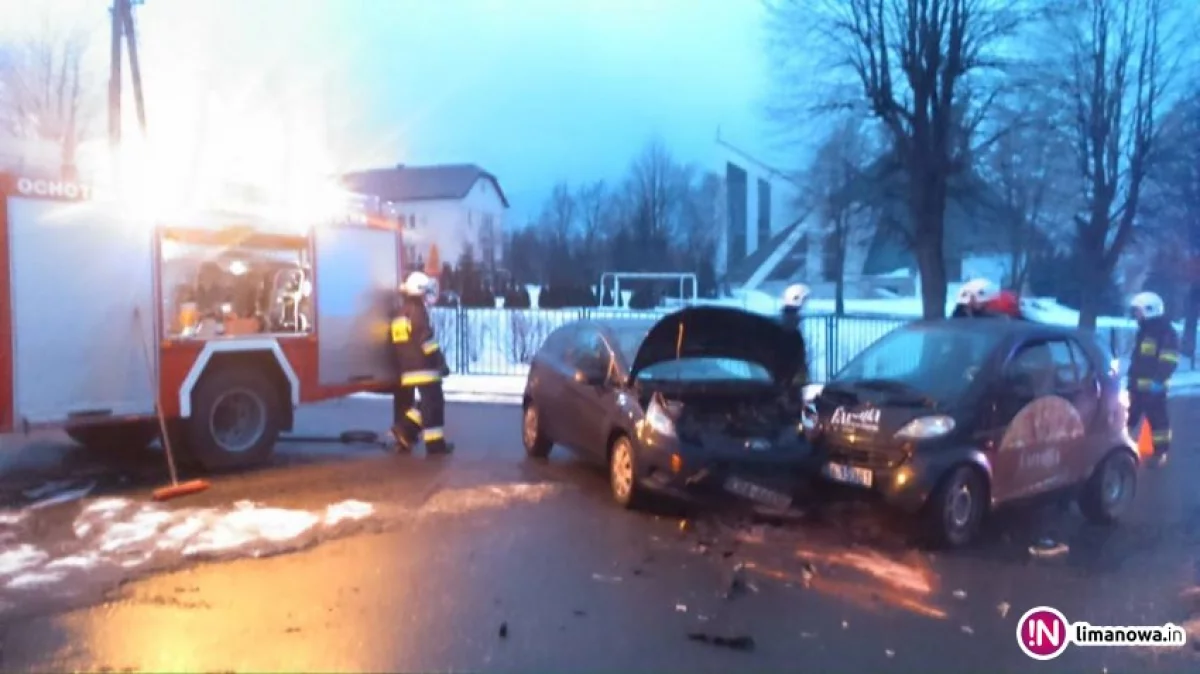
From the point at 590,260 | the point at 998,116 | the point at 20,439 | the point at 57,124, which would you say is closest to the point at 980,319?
the point at 20,439

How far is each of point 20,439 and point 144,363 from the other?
3.80 meters

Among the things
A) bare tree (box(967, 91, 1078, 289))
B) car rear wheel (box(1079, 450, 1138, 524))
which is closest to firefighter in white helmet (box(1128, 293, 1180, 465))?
car rear wheel (box(1079, 450, 1138, 524))

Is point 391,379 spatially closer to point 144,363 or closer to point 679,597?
point 144,363

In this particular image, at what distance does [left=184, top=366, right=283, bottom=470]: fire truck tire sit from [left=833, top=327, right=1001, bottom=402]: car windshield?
17.6ft

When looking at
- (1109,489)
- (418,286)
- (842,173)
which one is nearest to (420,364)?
(418,286)

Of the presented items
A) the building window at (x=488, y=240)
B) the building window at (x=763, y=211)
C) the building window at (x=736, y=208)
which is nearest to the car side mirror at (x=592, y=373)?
the building window at (x=488, y=240)

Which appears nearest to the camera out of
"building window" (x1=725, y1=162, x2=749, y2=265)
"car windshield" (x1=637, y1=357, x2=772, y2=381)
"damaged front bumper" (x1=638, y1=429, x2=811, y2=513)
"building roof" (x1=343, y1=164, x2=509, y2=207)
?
"damaged front bumper" (x1=638, y1=429, x2=811, y2=513)

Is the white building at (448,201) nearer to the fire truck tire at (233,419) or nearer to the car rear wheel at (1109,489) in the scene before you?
the fire truck tire at (233,419)

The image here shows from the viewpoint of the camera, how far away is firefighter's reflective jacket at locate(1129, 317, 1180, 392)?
33.7 ft

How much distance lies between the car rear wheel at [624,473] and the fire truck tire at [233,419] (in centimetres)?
359

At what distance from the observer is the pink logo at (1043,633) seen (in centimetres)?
523

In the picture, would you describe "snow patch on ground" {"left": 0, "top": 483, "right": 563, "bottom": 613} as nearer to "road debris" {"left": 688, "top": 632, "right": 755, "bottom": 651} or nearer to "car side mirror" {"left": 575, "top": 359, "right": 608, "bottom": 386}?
"car side mirror" {"left": 575, "top": 359, "right": 608, "bottom": 386}

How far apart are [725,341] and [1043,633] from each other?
383 cm

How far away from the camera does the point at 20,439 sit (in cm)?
1170
